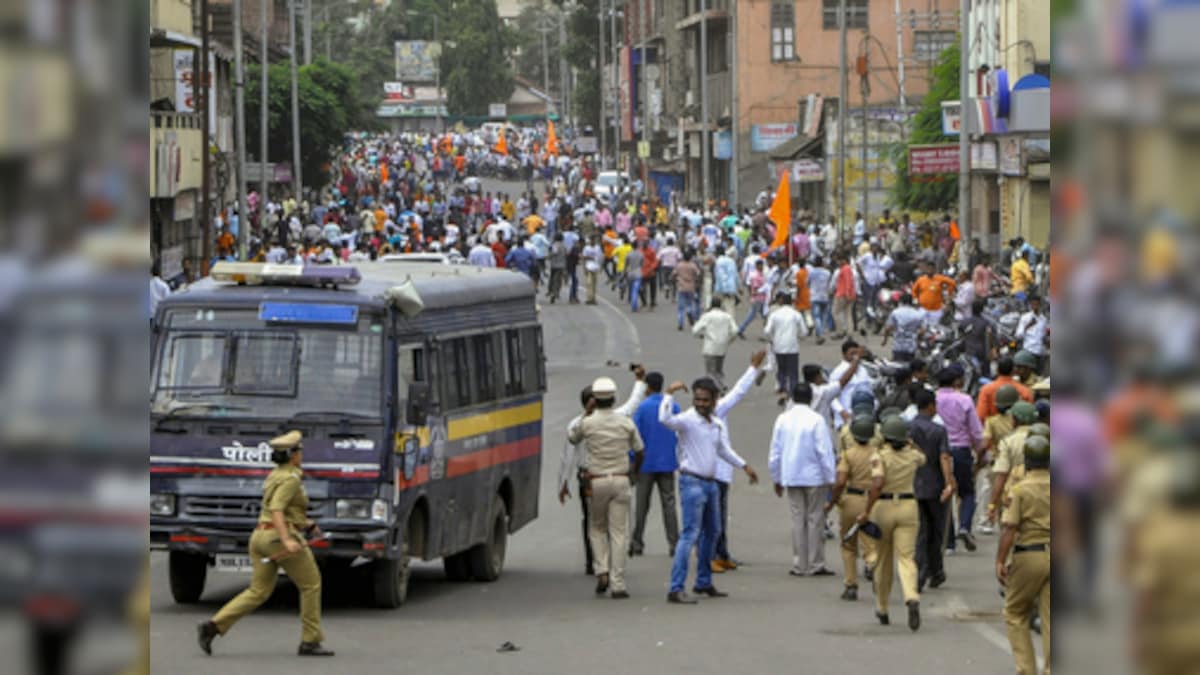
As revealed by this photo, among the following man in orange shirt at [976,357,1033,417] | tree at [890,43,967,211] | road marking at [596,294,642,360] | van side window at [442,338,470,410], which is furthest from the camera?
tree at [890,43,967,211]

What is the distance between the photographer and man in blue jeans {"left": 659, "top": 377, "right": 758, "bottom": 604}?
14836 millimetres

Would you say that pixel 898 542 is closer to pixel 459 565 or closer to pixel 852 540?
pixel 852 540

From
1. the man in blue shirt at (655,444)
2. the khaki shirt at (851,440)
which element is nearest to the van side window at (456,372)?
the man in blue shirt at (655,444)

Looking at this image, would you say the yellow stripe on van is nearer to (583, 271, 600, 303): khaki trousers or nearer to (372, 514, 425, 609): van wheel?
(372, 514, 425, 609): van wheel

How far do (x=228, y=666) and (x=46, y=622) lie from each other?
10069 mm

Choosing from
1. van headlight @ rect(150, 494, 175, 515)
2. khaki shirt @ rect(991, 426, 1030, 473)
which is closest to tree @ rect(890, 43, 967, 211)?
khaki shirt @ rect(991, 426, 1030, 473)

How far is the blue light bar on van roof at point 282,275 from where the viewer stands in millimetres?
14617

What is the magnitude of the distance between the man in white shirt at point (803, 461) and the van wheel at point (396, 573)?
273cm

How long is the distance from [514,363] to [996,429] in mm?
3876

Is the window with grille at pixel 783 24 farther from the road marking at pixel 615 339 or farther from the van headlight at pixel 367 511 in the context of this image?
the van headlight at pixel 367 511

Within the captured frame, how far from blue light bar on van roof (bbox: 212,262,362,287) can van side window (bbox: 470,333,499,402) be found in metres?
1.81

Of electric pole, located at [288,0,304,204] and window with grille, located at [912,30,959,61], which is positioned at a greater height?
window with grille, located at [912,30,959,61]

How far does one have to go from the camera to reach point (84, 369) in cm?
229

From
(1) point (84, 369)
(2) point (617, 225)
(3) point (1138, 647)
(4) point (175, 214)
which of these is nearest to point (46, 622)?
(1) point (84, 369)
